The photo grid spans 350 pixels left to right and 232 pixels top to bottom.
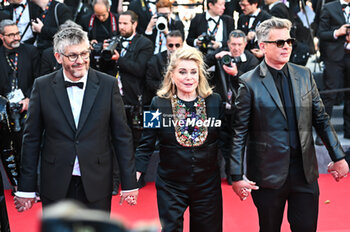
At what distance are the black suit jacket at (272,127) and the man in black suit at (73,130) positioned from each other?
2.47ft

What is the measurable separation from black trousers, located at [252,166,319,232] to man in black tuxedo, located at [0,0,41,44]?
4.24 m

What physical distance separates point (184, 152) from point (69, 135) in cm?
75

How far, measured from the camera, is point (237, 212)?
4.87 m

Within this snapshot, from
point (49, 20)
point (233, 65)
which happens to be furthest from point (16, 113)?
point (233, 65)

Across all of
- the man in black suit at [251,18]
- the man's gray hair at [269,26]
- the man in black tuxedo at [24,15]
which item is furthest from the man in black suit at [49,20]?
the man's gray hair at [269,26]

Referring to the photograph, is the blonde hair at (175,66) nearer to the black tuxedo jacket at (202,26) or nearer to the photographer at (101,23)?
the photographer at (101,23)

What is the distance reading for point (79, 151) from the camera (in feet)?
9.73

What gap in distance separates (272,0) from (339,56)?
1.27m

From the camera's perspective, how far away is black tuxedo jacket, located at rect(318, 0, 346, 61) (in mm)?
6184

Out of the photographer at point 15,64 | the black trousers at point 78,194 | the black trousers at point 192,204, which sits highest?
the photographer at point 15,64

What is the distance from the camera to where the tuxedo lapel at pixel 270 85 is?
306cm

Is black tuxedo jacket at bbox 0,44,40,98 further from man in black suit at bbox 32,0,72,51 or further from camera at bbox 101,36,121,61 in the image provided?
camera at bbox 101,36,121,61

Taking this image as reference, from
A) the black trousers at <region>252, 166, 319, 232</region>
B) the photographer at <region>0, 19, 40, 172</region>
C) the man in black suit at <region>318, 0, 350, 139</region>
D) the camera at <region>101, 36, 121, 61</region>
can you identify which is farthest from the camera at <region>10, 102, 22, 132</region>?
the man in black suit at <region>318, 0, 350, 139</region>

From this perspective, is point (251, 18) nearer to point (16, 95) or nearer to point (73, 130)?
point (16, 95)
